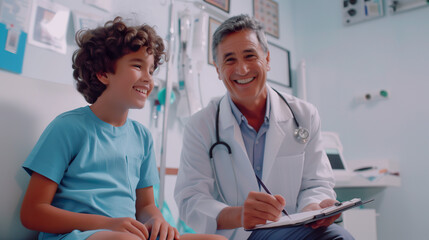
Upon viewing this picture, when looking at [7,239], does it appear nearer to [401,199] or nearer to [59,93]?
[59,93]

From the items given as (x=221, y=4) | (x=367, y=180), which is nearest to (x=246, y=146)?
(x=367, y=180)

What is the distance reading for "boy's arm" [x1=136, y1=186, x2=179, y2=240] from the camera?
832mm

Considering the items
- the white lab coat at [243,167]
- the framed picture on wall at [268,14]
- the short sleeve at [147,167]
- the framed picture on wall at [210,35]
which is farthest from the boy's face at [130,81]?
the framed picture on wall at [268,14]

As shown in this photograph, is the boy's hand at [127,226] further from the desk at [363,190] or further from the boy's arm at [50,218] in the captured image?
the desk at [363,190]

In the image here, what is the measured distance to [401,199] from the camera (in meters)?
2.40

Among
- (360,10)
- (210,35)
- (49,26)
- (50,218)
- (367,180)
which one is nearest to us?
(50,218)

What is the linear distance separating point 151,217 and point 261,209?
1.08ft

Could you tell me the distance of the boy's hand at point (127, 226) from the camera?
0.74m

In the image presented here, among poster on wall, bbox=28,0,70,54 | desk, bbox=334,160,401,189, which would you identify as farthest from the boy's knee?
desk, bbox=334,160,401,189

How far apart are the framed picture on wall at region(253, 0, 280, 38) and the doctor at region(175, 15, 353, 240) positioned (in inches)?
67.9

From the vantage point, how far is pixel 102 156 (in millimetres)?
916

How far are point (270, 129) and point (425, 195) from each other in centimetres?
174

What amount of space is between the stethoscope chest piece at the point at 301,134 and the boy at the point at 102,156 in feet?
1.60

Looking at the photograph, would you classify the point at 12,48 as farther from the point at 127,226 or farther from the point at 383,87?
the point at 383,87
